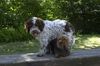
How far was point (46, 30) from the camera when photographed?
18.4 ft

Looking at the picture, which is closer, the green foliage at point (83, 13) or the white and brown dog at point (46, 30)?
the white and brown dog at point (46, 30)

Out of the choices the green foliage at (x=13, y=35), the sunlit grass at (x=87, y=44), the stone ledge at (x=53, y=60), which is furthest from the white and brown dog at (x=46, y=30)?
the green foliage at (x=13, y=35)

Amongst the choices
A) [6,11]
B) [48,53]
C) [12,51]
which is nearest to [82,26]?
[6,11]

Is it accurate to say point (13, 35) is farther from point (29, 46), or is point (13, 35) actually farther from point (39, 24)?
point (39, 24)

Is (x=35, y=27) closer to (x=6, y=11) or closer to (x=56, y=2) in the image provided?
(x=6, y=11)

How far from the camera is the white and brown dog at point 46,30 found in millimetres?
5465

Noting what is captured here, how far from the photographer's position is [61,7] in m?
13.2

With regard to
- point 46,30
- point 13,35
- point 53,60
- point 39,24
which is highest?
point 39,24

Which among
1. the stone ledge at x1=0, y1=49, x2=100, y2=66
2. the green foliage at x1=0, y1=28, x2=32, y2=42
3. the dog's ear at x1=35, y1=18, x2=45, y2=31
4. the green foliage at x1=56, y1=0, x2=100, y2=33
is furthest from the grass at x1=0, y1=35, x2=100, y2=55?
the green foliage at x1=56, y1=0, x2=100, y2=33

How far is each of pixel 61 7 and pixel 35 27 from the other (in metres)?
7.82

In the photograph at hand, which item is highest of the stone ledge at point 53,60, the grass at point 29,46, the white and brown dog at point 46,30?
the white and brown dog at point 46,30

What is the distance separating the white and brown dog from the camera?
17.9 feet

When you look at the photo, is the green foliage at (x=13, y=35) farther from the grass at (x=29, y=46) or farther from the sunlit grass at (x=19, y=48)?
the sunlit grass at (x=19, y=48)

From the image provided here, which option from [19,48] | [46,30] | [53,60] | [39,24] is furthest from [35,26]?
[19,48]
